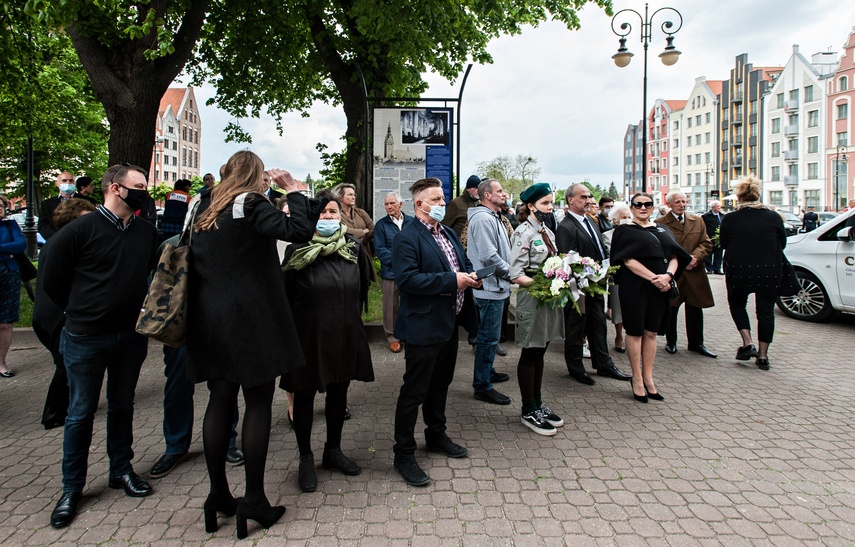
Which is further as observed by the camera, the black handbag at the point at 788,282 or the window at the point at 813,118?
the window at the point at 813,118

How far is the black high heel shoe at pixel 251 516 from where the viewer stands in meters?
3.28

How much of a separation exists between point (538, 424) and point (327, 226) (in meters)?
2.49

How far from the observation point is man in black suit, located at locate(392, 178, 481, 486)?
4.00m

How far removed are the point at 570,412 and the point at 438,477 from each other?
1.92 m

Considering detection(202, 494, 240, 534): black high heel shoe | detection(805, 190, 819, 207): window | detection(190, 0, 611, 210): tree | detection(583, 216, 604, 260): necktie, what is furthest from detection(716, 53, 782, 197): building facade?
detection(202, 494, 240, 534): black high heel shoe

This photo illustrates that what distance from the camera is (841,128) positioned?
188ft

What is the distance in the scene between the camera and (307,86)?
1797 cm

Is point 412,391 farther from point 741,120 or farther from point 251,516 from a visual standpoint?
point 741,120

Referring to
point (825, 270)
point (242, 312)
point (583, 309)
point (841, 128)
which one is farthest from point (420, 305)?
point (841, 128)

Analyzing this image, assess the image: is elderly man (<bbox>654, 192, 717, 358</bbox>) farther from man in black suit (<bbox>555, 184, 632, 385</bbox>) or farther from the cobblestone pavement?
the cobblestone pavement

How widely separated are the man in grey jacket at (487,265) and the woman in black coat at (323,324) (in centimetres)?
177

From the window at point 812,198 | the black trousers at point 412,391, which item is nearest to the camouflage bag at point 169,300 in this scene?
the black trousers at point 412,391

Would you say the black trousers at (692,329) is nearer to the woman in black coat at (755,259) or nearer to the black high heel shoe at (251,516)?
the woman in black coat at (755,259)

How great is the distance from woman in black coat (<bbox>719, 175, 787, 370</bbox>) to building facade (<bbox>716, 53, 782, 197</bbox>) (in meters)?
71.6
